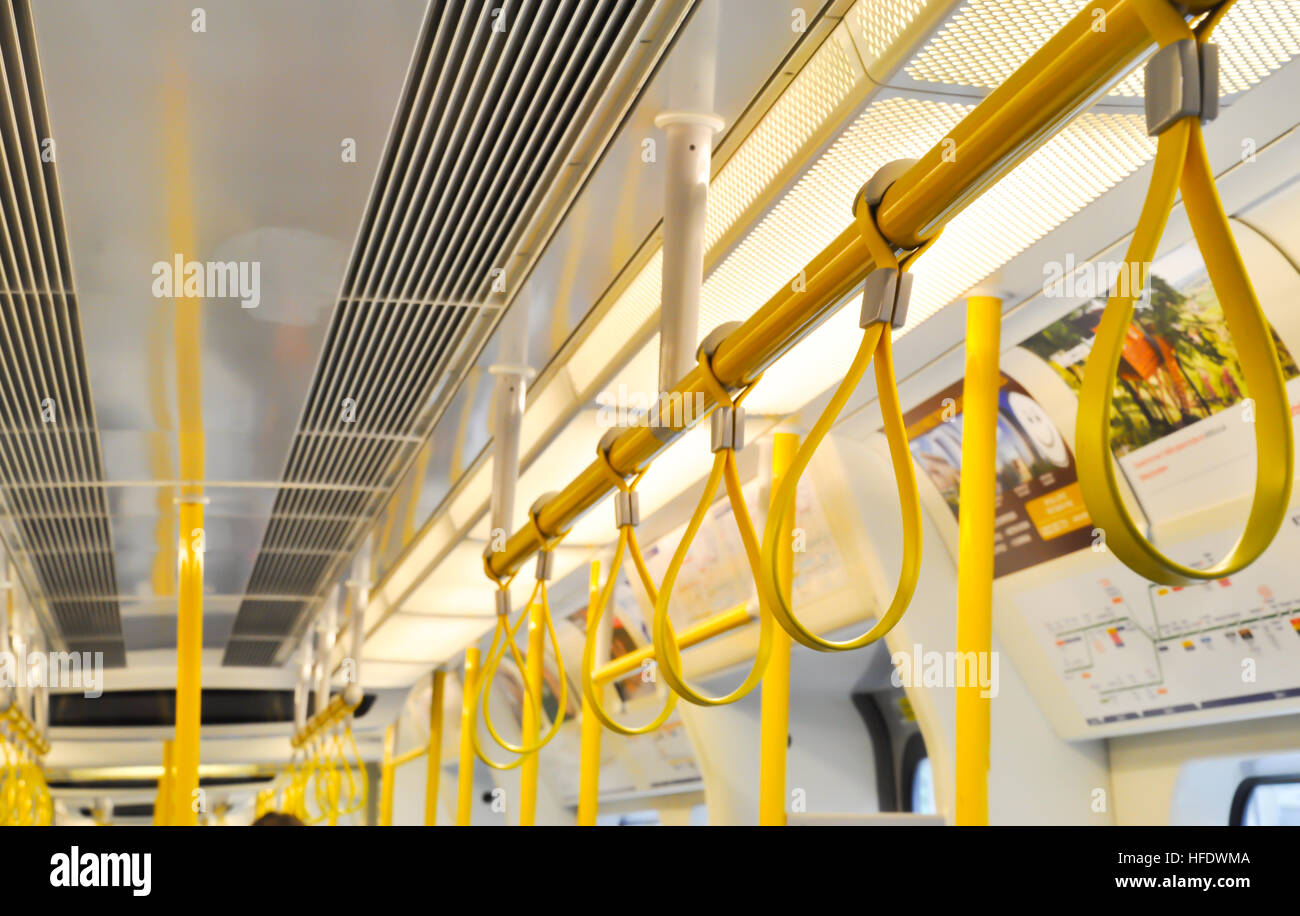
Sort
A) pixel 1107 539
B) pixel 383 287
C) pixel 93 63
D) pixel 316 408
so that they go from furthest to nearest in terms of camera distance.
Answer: pixel 316 408 < pixel 383 287 < pixel 93 63 < pixel 1107 539

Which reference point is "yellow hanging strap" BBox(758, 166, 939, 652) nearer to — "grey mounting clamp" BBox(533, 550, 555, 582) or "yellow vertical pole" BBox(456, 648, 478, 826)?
"grey mounting clamp" BBox(533, 550, 555, 582)

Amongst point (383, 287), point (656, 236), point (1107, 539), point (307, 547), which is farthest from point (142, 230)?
point (307, 547)

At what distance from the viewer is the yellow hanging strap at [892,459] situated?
1560mm

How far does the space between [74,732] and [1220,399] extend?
13.4 metres

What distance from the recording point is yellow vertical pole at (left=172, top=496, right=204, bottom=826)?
6.30 meters

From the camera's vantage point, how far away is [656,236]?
3.26 meters

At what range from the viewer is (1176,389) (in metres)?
3.56

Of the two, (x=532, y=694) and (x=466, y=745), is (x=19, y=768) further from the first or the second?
(x=532, y=694)

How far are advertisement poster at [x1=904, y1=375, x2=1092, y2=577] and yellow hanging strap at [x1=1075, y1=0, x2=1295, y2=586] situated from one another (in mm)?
3037

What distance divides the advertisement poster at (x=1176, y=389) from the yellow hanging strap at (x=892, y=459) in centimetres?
179

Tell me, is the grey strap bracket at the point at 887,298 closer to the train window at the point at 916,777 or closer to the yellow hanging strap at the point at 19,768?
the train window at the point at 916,777

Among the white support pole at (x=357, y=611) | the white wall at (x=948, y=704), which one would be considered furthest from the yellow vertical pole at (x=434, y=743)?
the white wall at (x=948, y=704)
